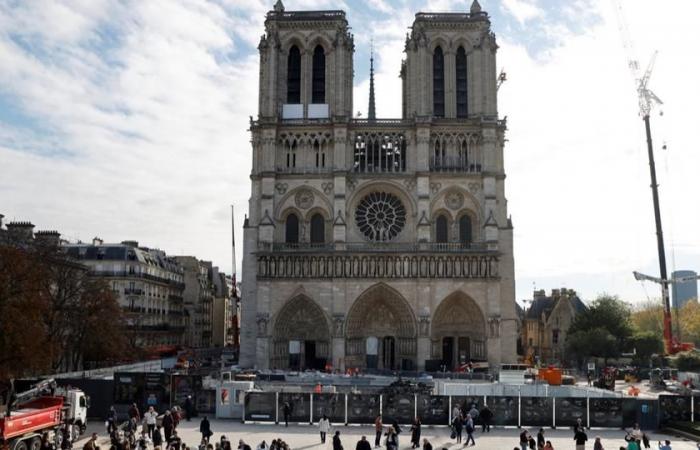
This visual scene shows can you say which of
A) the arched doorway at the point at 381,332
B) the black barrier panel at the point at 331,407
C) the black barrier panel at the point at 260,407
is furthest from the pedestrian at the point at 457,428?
A: the arched doorway at the point at 381,332

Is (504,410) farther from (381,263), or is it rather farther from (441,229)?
(441,229)

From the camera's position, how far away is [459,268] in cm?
5325

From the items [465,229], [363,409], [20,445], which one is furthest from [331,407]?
[465,229]

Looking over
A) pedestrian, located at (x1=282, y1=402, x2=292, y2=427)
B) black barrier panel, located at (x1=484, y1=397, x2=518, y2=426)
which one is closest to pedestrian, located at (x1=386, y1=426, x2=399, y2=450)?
pedestrian, located at (x1=282, y1=402, x2=292, y2=427)

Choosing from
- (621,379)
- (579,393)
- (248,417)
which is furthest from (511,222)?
(248,417)

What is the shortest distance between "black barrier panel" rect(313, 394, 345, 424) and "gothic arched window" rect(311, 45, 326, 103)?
3148cm

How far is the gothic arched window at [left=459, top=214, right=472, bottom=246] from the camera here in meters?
55.5

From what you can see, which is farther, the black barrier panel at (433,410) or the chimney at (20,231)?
the chimney at (20,231)

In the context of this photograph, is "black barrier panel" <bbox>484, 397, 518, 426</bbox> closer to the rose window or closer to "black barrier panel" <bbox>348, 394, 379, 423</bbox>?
"black barrier panel" <bbox>348, 394, 379, 423</bbox>

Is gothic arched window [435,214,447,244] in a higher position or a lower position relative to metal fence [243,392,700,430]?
higher

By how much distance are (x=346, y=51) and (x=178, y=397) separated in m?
33.2

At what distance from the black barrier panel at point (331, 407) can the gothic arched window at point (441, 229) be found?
25.6 m

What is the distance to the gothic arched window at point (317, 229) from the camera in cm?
5575

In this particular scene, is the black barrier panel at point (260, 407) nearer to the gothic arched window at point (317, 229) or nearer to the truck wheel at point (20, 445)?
the truck wheel at point (20, 445)
